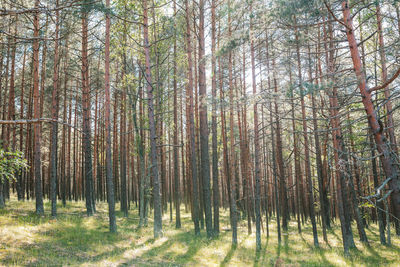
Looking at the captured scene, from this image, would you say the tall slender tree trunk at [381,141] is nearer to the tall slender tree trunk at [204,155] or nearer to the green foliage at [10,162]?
the tall slender tree trunk at [204,155]

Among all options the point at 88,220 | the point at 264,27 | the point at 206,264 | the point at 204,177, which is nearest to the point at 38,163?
the point at 88,220

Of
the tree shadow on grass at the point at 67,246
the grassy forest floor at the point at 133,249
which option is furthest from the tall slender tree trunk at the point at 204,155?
the tree shadow on grass at the point at 67,246

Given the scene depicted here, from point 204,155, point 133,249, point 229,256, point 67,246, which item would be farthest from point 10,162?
point 204,155

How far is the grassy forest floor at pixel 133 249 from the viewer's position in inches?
289

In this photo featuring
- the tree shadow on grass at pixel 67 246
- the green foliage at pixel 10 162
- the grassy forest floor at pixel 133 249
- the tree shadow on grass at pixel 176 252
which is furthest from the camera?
the tree shadow on grass at pixel 176 252

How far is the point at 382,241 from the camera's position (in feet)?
44.9

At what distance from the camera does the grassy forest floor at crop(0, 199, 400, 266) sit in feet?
24.1

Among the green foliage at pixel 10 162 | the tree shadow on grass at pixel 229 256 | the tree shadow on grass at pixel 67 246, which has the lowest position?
the tree shadow on grass at pixel 229 256

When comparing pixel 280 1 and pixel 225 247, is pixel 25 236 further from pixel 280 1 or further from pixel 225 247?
pixel 280 1

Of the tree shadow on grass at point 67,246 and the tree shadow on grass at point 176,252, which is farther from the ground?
the tree shadow on grass at point 67,246

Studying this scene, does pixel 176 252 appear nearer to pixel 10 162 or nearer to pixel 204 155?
pixel 204 155

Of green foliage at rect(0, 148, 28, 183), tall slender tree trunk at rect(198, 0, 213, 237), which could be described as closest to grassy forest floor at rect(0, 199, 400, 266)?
tall slender tree trunk at rect(198, 0, 213, 237)

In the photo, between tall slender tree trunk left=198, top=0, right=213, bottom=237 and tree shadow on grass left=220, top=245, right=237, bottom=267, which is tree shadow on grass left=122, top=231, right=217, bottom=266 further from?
tree shadow on grass left=220, top=245, right=237, bottom=267

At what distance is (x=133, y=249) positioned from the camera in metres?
9.14
